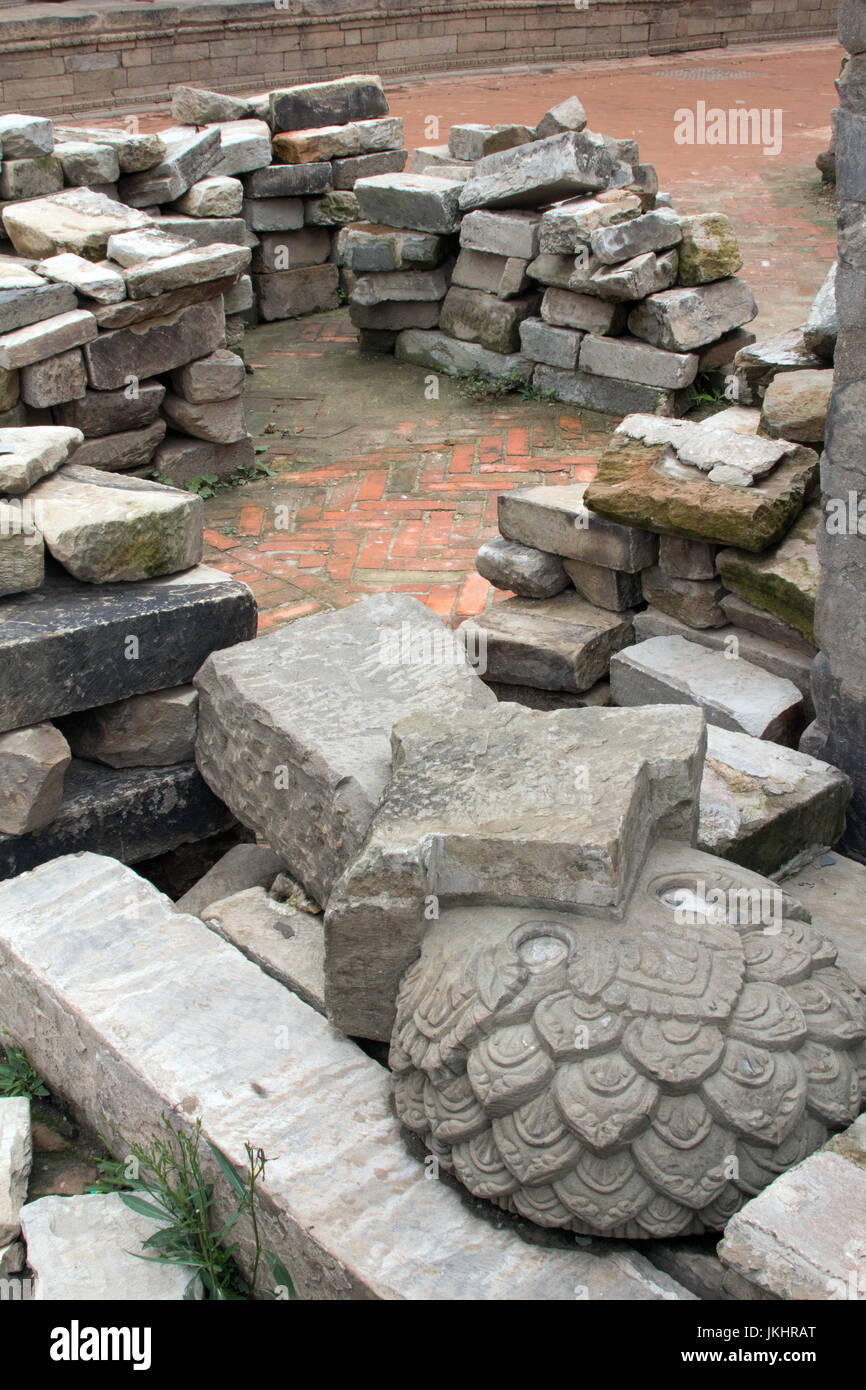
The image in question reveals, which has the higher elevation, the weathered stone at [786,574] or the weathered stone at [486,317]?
the weathered stone at [486,317]

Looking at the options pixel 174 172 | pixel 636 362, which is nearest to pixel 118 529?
pixel 636 362


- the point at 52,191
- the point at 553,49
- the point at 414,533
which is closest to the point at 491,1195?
the point at 414,533

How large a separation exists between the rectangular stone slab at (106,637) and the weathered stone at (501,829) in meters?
1.06

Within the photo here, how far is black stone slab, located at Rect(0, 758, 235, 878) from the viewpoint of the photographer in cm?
409

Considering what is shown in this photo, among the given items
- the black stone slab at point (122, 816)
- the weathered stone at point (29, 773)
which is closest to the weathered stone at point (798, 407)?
the black stone slab at point (122, 816)

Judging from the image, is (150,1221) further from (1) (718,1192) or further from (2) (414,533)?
(2) (414,533)

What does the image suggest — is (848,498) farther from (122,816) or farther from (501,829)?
(122,816)

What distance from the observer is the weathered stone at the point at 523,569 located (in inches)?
197

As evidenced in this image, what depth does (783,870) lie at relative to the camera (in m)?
3.70

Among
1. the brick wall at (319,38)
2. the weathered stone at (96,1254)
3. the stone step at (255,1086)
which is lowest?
the weathered stone at (96,1254)

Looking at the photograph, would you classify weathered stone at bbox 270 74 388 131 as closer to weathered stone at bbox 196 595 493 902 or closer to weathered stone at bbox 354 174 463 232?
weathered stone at bbox 354 174 463 232

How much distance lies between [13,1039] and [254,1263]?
1.15 m

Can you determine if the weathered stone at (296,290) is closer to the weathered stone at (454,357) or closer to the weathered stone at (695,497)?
the weathered stone at (454,357)

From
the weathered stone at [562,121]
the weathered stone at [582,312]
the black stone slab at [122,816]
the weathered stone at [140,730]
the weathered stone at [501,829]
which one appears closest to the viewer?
the weathered stone at [501,829]
